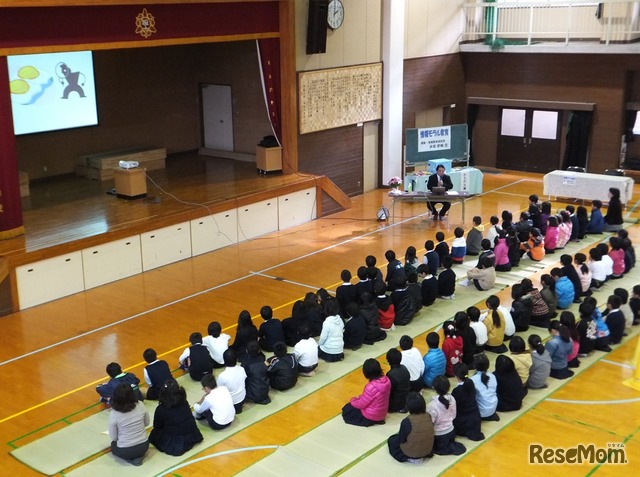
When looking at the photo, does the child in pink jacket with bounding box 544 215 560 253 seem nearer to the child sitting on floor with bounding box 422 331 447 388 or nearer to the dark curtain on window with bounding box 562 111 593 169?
the child sitting on floor with bounding box 422 331 447 388

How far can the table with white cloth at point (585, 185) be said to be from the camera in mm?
19516

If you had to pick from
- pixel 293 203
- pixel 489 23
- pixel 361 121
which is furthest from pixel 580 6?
pixel 293 203

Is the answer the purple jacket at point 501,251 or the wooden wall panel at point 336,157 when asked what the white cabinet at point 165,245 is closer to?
the wooden wall panel at point 336,157

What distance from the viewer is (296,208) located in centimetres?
1875

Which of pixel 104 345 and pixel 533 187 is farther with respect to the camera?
pixel 533 187

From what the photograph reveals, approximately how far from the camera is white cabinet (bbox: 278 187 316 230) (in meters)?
18.4

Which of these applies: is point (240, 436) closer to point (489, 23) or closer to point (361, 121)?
point (361, 121)

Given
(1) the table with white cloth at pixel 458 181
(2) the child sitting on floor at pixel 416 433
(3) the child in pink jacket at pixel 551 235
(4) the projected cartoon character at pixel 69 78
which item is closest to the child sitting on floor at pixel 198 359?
(2) the child sitting on floor at pixel 416 433

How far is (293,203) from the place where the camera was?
18.6m

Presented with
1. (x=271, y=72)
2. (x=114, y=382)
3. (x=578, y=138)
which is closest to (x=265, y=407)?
(x=114, y=382)

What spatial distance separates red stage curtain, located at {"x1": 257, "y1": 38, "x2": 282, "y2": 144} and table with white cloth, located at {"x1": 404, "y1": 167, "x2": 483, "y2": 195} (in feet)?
12.6

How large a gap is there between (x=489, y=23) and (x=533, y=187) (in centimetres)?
544

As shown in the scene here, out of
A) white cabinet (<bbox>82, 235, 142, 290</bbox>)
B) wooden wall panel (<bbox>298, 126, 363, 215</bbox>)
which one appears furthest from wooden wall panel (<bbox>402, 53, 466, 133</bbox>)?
white cabinet (<bbox>82, 235, 142, 290</bbox>)

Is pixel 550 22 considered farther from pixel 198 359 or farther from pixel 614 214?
pixel 198 359
